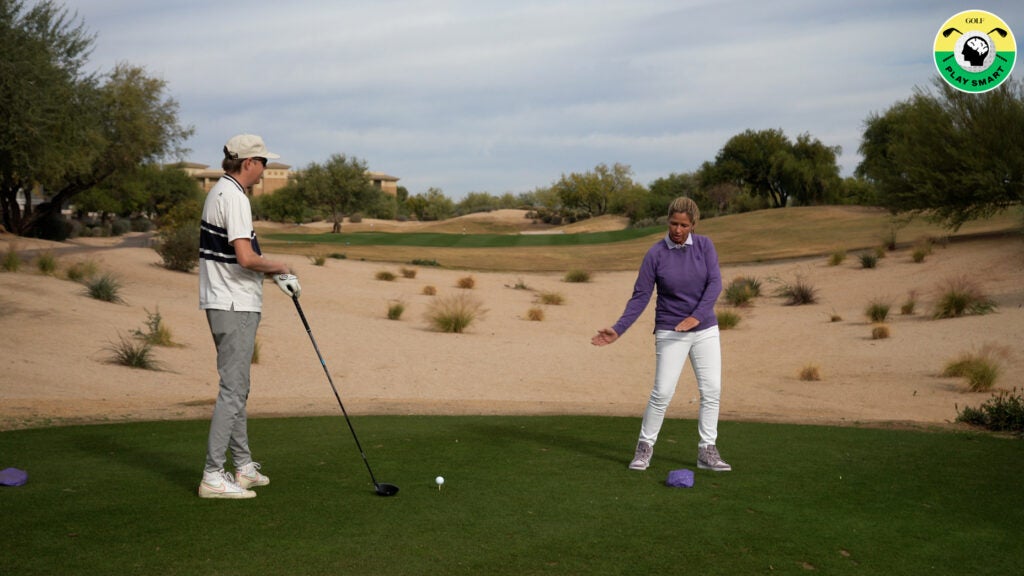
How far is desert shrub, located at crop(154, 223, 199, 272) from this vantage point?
34000mm

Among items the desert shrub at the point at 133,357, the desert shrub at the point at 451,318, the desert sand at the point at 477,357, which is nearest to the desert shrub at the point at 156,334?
the desert sand at the point at 477,357

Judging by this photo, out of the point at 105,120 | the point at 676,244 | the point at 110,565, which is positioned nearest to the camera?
the point at 110,565

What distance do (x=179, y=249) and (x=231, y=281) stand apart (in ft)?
96.6

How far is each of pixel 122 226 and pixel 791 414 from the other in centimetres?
7385

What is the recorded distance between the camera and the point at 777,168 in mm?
80125

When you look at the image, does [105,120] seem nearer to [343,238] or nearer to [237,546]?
[343,238]

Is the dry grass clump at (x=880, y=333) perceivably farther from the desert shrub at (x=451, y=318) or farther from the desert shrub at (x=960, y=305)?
the desert shrub at (x=451, y=318)

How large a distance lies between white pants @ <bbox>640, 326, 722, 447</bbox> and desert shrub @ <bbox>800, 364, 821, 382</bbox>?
1219cm

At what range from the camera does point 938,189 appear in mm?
37156

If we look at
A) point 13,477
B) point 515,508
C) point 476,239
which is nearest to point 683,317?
point 515,508

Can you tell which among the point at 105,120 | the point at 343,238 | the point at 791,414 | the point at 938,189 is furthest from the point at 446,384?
the point at 343,238

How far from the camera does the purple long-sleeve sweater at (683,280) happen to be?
7406 mm

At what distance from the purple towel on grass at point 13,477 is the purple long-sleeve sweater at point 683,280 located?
4451mm

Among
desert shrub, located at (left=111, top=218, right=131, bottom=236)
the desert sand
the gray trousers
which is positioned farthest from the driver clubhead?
desert shrub, located at (left=111, top=218, right=131, bottom=236)
